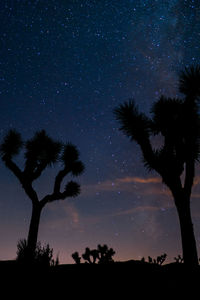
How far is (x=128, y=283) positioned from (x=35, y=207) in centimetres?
725

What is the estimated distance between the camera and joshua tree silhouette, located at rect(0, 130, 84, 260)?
35.5 ft

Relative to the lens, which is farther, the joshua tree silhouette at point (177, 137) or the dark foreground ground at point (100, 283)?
the joshua tree silhouette at point (177, 137)

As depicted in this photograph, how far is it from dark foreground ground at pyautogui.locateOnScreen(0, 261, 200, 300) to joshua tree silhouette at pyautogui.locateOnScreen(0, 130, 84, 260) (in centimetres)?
543

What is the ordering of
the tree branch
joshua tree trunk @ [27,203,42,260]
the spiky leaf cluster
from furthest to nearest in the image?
the spiky leaf cluster → joshua tree trunk @ [27,203,42,260] → the tree branch

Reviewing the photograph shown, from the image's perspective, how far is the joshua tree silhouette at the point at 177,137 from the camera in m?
7.08

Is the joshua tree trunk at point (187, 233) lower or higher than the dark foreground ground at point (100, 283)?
higher

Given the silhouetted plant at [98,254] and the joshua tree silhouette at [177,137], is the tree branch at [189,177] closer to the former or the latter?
the joshua tree silhouette at [177,137]

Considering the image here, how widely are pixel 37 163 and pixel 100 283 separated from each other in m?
8.32

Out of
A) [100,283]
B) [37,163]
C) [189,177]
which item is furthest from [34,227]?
[189,177]

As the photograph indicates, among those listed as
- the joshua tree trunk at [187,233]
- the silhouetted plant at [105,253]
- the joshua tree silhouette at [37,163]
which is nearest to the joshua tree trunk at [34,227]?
the joshua tree silhouette at [37,163]

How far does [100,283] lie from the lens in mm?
4438

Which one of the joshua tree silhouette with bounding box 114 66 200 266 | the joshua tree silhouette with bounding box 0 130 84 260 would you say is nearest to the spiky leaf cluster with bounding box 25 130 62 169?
the joshua tree silhouette with bounding box 0 130 84 260

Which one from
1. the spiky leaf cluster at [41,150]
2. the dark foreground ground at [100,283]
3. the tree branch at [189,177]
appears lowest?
the dark foreground ground at [100,283]

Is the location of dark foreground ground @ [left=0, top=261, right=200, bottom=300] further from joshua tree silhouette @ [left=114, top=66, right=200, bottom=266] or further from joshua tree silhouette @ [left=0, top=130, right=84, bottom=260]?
joshua tree silhouette @ [left=0, top=130, right=84, bottom=260]
